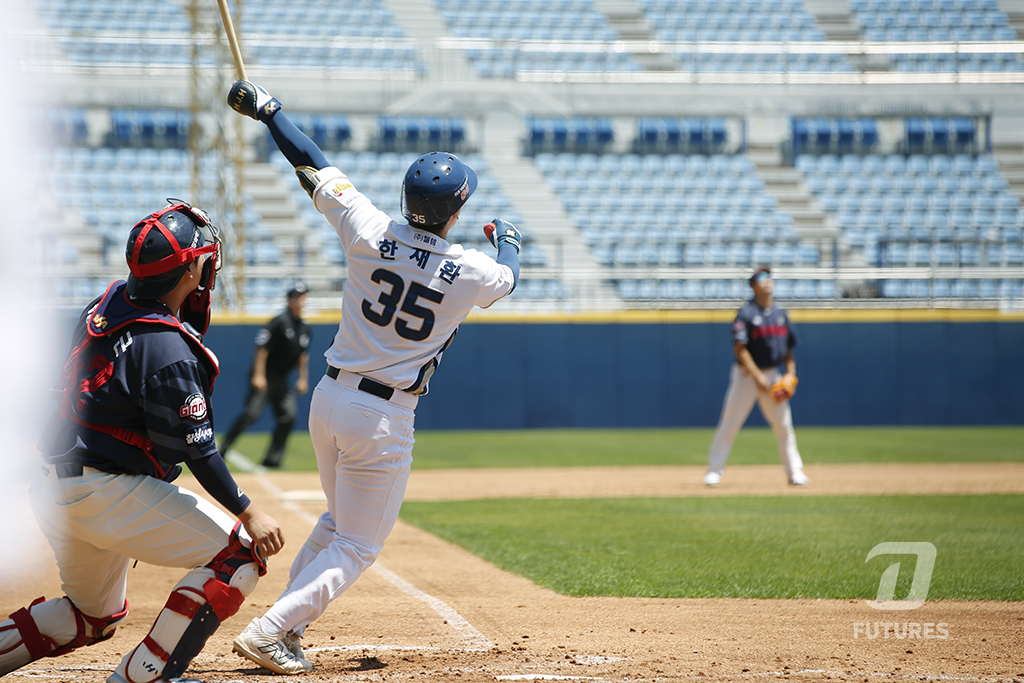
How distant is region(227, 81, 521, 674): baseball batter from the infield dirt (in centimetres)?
48

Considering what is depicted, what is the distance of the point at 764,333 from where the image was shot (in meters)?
10.8

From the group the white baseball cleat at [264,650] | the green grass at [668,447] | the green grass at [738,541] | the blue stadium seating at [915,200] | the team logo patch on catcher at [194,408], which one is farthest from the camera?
the blue stadium seating at [915,200]

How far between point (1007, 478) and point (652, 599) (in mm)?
7436

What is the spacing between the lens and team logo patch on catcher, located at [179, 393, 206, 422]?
10.5 ft

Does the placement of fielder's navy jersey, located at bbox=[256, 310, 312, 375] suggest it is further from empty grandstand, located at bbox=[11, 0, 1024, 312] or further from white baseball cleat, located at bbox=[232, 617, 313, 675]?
white baseball cleat, located at bbox=[232, 617, 313, 675]

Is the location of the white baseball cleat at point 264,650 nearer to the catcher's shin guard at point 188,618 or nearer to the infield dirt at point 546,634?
the infield dirt at point 546,634

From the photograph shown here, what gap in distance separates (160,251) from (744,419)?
837 centimetres

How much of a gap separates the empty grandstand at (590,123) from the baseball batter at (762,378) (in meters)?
10.8

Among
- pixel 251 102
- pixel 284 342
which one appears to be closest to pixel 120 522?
pixel 251 102

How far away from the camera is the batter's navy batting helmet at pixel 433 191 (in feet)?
13.6

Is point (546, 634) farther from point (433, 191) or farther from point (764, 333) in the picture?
point (764, 333)

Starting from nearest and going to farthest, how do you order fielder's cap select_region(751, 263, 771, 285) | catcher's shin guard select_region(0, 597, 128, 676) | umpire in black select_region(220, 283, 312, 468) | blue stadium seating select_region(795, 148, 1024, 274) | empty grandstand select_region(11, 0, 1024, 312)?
catcher's shin guard select_region(0, 597, 128, 676) < fielder's cap select_region(751, 263, 771, 285) < umpire in black select_region(220, 283, 312, 468) < blue stadium seating select_region(795, 148, 1024, 274) < empty grandstand select_region(11, 0, 1024, 312)

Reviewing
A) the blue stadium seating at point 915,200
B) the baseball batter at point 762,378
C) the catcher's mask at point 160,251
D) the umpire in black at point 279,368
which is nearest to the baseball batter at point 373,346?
the catcher's mask at point 160,251

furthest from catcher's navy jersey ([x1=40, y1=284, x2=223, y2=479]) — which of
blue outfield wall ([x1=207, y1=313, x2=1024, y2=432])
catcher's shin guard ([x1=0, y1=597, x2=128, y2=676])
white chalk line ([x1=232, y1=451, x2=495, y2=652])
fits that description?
blue outfield wall ([x1=207, y1=313, x2=1024, y2=432])
